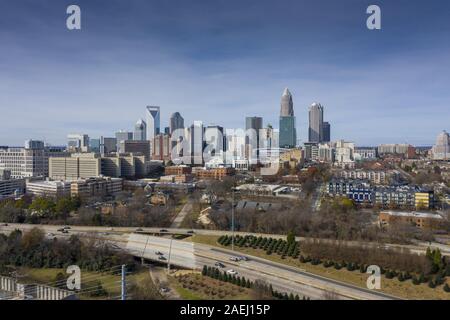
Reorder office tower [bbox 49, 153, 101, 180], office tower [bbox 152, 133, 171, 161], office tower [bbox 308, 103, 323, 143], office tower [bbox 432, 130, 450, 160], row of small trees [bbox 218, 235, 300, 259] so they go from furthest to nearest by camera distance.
A: office tower [bbox 308, 103, 323, 143] < office tower [bbox 432, 130, 450, 160] < office tower [bbox 152, 133, 171, 161] < office tower [bbox 49, 153, 101, 180] < row of small trees [bbox 218, 235, 300, 259]

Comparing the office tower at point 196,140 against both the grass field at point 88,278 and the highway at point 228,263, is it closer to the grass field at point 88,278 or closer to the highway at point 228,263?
the highway at point 228,263

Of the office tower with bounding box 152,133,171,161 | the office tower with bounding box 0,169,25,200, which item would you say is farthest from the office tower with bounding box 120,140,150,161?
the office tower with bounding box 0,169,25,200

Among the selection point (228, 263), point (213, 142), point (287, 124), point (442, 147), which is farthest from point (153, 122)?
point (228, 263)

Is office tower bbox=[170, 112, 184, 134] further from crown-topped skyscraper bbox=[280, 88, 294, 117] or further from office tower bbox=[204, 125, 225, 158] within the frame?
crown-topped skyscraper bbox=[280, 88, 294, 117]

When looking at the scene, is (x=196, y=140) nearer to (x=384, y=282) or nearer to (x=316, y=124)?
(x=384, y=282)

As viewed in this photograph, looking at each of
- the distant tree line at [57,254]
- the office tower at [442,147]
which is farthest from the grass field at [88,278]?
the office tower at [442,147]
